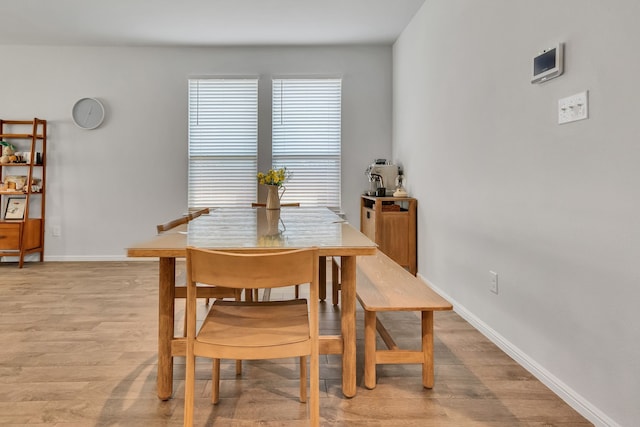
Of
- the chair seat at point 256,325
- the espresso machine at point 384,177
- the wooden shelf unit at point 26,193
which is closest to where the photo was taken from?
the chair seat at point 256,325

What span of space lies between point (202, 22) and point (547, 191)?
3791mm

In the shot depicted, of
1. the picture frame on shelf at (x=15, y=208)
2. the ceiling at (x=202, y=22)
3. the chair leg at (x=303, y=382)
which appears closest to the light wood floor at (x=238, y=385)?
the chair leg at (x=303, y=382)

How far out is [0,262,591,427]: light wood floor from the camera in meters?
1.56

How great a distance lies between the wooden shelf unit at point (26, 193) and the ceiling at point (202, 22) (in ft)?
3.50

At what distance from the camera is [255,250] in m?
1.37

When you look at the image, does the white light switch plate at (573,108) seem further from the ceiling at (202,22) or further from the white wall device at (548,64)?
the ceiling at (202,22)

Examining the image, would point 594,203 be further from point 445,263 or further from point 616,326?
point 445,263

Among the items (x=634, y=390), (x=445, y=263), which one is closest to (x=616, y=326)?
(x=634, y=390)

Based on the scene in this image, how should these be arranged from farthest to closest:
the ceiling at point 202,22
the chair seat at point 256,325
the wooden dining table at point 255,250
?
the ceiling at point 202,22 → the wooden dining table at point 255,250 → the chair seat at point 256,325

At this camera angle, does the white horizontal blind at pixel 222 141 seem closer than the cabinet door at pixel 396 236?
No

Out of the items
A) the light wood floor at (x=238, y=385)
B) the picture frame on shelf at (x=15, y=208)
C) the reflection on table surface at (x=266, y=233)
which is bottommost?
the light wood floor at (x=238, y=385)

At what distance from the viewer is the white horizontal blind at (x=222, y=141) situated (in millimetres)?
4781

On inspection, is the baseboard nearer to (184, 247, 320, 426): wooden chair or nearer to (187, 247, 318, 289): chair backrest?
(184, 247, 320, 426): wooden chair

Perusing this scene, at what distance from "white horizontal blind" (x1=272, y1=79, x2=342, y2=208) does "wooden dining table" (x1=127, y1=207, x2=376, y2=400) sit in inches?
116
